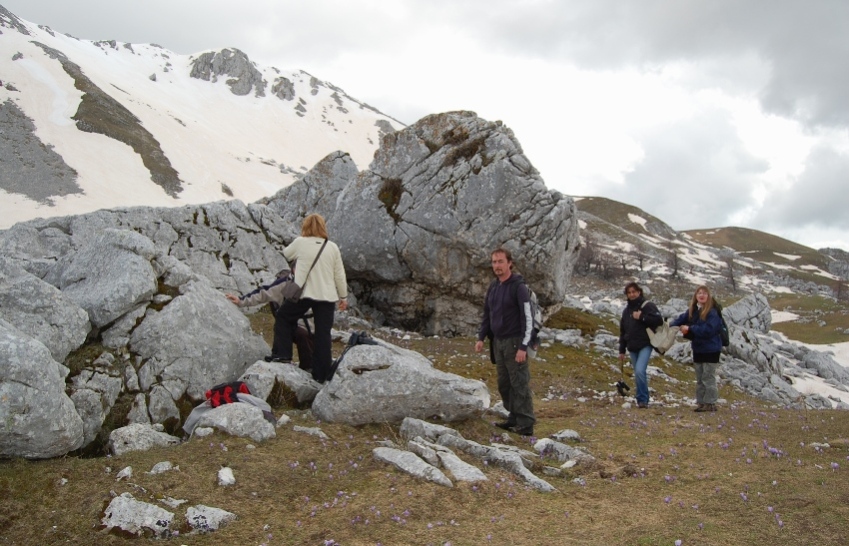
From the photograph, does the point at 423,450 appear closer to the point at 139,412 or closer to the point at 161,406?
the point at 161,406

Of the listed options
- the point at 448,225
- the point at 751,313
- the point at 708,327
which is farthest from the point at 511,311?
the point at 751,313

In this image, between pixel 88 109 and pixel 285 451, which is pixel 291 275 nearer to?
pixel 285 451

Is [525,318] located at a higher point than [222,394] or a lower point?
higher

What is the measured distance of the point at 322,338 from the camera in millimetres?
12367

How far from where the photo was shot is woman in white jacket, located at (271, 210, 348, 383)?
481 inches

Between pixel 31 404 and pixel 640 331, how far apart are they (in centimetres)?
1494

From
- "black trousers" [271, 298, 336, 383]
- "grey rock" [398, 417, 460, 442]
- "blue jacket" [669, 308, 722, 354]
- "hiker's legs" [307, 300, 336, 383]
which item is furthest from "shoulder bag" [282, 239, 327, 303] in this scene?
"blue jacket" [669, 308, 722, 354]

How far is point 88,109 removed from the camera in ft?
402

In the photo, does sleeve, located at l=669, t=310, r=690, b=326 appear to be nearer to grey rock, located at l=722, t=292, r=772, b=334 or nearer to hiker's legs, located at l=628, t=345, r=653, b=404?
hiker's legs, located at l=628, t=345, r=653, b=404

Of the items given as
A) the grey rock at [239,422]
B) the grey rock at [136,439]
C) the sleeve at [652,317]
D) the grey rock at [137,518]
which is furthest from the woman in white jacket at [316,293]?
the sleeve at [652,317]

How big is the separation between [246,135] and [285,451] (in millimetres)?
187435

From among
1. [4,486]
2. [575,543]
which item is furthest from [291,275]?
[575,543]

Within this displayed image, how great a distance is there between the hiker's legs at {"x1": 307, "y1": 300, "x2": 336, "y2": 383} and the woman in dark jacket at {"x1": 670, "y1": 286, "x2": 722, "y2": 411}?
10.0 metres

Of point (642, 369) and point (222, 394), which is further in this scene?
point (642, 369)
